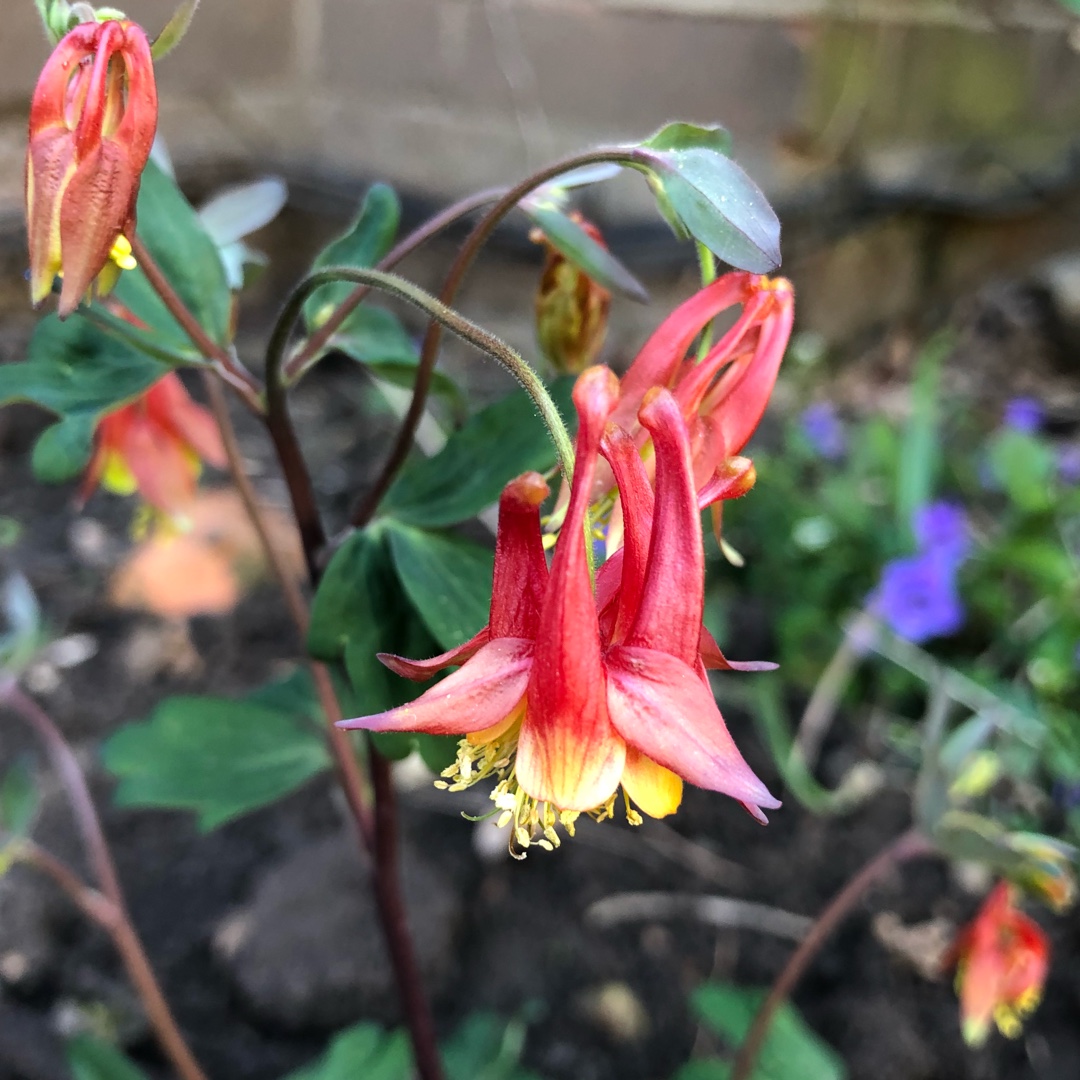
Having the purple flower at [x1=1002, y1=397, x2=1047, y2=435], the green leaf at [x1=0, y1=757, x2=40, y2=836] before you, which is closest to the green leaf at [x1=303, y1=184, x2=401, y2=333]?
the green leaf at [x1=0, y1=757, x2=40, y2=836]

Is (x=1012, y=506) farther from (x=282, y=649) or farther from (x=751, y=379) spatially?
(x=751, y=379)

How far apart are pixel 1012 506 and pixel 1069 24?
4.58 feet

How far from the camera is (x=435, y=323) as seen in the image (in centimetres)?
51

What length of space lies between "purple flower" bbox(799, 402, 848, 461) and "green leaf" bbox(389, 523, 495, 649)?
1.43m

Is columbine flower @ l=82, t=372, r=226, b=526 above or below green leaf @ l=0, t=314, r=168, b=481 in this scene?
below

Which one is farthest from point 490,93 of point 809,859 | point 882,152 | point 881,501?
point 809,859

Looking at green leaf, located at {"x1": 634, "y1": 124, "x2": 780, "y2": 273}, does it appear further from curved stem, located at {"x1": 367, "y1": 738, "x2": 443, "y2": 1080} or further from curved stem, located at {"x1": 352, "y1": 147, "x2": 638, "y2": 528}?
curved stem, located at {"x1": 367, "y1": 738, "x2": 443, "y2": 1080}

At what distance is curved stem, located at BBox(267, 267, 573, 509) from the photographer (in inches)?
14.7

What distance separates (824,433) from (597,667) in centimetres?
166

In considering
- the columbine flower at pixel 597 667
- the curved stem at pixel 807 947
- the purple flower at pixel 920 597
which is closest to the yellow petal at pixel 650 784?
the columbine flower at pixel 597 667

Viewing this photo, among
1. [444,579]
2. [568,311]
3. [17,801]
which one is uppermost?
[568,311]

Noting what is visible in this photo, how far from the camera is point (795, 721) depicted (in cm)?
148

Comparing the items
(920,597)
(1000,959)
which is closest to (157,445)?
(1000,959)

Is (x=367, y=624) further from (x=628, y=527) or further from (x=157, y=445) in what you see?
(x=157, y=445)
